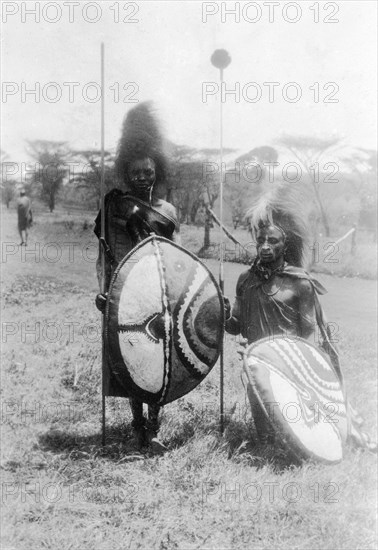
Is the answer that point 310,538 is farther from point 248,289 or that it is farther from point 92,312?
point 92,312

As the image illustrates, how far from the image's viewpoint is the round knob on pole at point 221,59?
12.8 ft

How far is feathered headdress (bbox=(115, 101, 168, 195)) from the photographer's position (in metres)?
3.74

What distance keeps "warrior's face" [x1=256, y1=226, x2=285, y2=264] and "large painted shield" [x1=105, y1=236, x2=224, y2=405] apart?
46cm

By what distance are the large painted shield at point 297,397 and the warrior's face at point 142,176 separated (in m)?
1.24

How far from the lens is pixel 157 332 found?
3428mm

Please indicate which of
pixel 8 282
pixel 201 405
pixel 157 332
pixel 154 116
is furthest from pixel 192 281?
pixel 8 282

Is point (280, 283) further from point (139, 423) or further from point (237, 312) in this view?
point (139, 423)

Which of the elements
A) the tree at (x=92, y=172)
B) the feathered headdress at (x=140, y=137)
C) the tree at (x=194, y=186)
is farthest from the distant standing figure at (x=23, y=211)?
the feathered headdress at (x=140, y=137)

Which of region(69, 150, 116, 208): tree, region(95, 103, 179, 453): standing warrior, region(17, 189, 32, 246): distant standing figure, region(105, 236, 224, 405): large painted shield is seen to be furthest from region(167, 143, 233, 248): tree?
region(105, 236, 224, 405): large painted shield

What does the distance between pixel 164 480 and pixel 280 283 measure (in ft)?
4.73

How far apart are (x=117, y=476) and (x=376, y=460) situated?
5.64 ft

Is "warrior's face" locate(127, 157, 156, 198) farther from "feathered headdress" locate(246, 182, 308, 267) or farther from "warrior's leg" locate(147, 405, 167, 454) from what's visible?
"warrior's leg" locate(147, 405, 167, 454)

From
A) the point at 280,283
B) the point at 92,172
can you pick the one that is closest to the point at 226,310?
the point at 280,283

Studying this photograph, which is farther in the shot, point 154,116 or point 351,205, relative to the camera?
point 351,205
